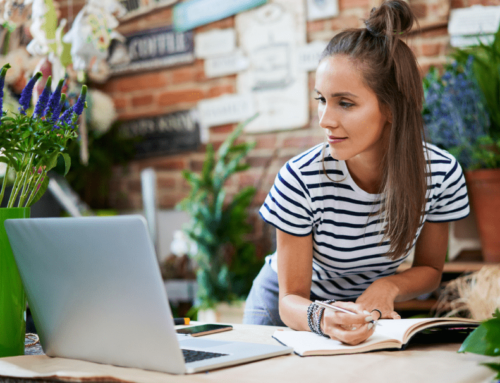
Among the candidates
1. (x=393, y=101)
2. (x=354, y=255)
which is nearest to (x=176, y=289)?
(x=354, y=255)

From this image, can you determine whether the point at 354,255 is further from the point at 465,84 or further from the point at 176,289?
the point at 176,289

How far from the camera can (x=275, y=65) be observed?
2.40m

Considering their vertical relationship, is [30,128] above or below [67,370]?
above

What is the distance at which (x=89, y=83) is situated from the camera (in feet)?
9.28

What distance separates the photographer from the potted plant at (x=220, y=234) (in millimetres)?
2244

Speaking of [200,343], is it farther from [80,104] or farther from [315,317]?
[80,104]

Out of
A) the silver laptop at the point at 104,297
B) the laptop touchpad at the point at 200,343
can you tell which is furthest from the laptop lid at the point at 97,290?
the laptop touchpad at the point at 200,343

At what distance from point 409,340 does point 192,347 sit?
308 mm

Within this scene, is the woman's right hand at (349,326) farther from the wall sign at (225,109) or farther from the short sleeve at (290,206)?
the wall sign at (225,109)

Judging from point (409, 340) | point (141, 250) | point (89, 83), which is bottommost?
point (409, 340)

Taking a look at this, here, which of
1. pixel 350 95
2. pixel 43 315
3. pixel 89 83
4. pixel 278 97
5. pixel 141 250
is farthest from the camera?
pixel 89 83

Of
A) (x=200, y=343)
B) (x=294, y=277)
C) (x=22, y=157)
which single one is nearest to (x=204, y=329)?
(x=200, y=343)

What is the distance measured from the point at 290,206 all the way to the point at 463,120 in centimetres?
74

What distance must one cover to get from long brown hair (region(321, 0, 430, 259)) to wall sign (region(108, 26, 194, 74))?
5.33 ft
